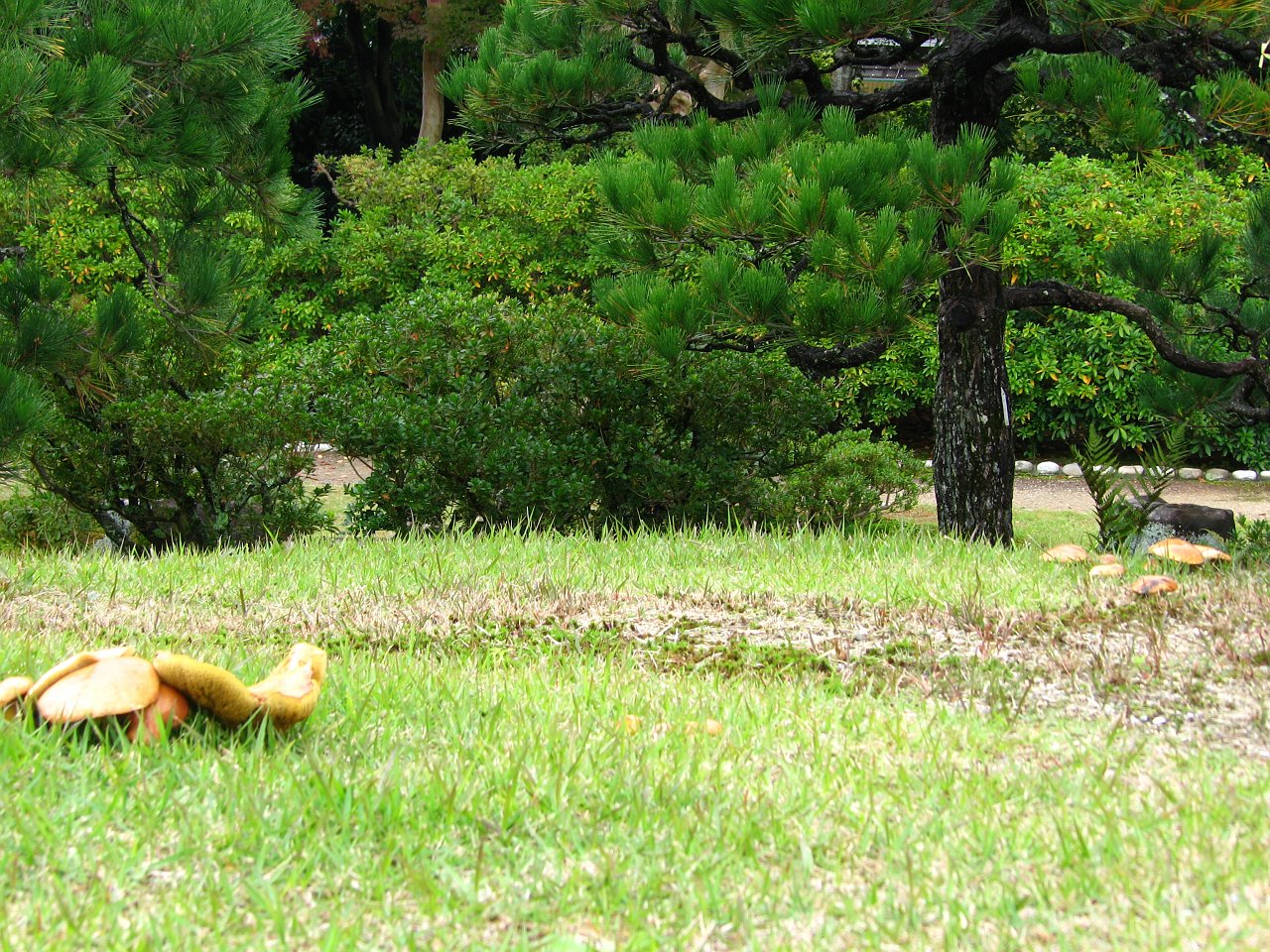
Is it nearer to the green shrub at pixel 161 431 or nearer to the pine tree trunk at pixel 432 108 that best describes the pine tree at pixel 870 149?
the green shrub at pixel 161 431

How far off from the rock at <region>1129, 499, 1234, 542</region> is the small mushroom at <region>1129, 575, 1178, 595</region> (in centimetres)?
214

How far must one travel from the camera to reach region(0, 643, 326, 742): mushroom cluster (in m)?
2.36

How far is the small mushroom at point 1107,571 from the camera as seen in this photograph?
4062 millimetres

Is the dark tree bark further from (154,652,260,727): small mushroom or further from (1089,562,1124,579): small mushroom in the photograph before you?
(154,652,260,727): small mushroom

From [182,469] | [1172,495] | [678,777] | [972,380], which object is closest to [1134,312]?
[972,380]

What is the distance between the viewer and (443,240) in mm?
11320

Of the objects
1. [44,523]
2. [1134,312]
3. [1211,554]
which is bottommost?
[44,523]

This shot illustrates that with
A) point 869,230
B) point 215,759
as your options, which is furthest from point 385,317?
point 215,759

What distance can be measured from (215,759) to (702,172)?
3969mm

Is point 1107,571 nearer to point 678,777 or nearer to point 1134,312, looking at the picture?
point 1134,312

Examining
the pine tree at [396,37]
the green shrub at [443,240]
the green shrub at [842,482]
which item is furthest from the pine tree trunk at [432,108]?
the green shrub at [842,482]

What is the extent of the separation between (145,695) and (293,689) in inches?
11.3

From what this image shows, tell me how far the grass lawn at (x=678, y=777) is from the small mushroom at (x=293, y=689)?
2.4 inches

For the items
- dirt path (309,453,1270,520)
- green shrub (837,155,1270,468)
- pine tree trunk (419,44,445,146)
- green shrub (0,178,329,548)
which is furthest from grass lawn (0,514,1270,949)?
pine tree trunk (419,44,445,146)
